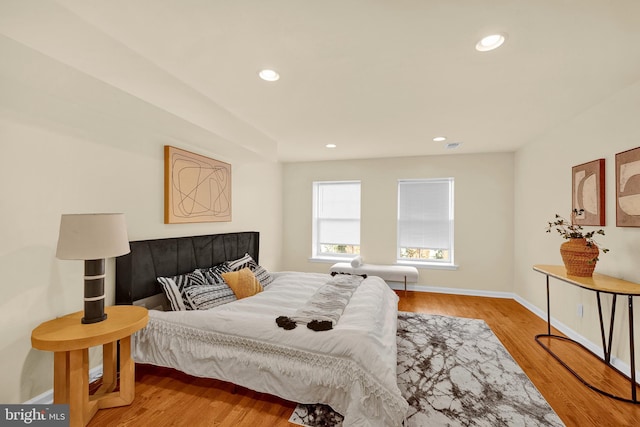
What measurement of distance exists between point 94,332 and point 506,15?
308cm

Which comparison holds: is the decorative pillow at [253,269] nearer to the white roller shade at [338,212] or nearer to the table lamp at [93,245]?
the table lamp at [93,245]

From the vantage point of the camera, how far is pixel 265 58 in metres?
1.91

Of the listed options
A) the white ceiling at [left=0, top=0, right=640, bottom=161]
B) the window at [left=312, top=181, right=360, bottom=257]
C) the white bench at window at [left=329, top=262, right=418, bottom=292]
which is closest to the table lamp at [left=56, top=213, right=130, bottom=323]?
the white ceiling at [left=0, top=0, right=640, bottom=161]

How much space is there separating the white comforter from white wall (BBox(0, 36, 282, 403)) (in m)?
0.70

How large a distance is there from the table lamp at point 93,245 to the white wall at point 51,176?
344 millimetres

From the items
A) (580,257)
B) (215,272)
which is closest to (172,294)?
(215,272)

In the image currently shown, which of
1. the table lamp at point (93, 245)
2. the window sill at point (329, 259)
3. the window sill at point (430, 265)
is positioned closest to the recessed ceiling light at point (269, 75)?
the table lamp at point (93, 245)

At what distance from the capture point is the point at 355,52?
6.04 ft

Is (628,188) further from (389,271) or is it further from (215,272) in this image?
(215,272)

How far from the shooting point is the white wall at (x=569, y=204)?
2.35 m

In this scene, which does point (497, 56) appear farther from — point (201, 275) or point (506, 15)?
point (201, 275)

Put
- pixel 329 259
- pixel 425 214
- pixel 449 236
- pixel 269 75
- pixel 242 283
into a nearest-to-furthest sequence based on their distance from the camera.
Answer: pixel 269 75 → pixel 242 283 → pixel 449 236 → pixel 425 214 → pixel 329 259

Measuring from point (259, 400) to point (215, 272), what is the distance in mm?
1462

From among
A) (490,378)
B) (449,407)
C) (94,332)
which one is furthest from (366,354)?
(94,332)
